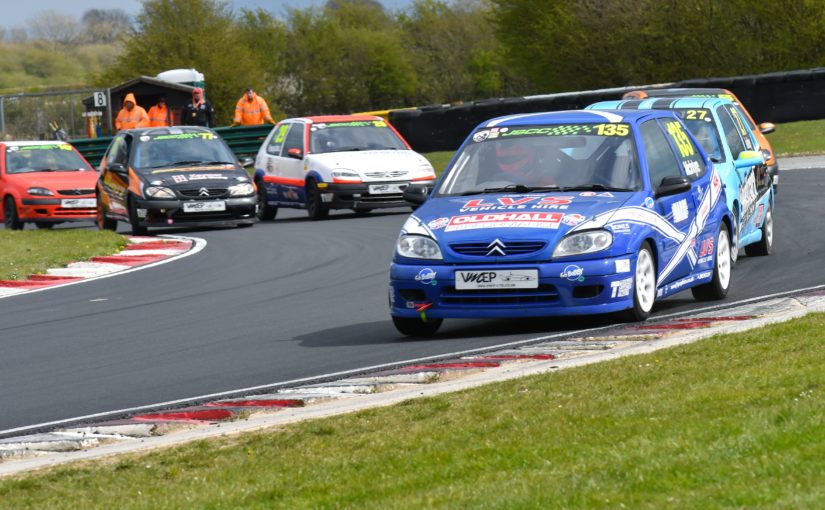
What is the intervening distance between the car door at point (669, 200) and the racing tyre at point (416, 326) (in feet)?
5.21

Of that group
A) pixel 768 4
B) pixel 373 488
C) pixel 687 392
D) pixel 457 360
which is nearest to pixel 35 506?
pixel 373 488

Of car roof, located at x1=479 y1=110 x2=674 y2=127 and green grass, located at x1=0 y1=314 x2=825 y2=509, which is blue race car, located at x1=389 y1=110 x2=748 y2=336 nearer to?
car roof, located at x1=479 y1=110 x2=674 y2=127

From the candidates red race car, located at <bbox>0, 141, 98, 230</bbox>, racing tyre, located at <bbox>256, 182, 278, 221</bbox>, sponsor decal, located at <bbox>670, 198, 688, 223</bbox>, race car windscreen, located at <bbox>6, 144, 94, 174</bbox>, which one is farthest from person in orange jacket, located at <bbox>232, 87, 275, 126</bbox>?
sponsor decal, located at <bbox>670, 198, 688, 223</bbox>

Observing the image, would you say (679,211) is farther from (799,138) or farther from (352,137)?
(799,138)

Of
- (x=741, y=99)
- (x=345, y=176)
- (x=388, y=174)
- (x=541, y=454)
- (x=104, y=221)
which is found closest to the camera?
(x=541, y=454)

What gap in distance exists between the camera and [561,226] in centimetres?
1044

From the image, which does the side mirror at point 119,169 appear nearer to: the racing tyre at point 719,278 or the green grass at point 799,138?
the racing tyre at point 719,278

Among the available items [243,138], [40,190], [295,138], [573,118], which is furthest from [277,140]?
[573,118]

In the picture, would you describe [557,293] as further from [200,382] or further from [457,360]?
[200,382]

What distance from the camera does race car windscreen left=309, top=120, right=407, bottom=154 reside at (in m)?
24.6

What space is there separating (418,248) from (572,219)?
106 centimetres

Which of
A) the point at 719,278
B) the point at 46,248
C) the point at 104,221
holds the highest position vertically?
the point at 719,278

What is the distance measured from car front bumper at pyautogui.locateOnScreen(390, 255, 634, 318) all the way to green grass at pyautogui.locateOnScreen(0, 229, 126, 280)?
8.20 metres

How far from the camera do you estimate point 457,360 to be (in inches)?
377
